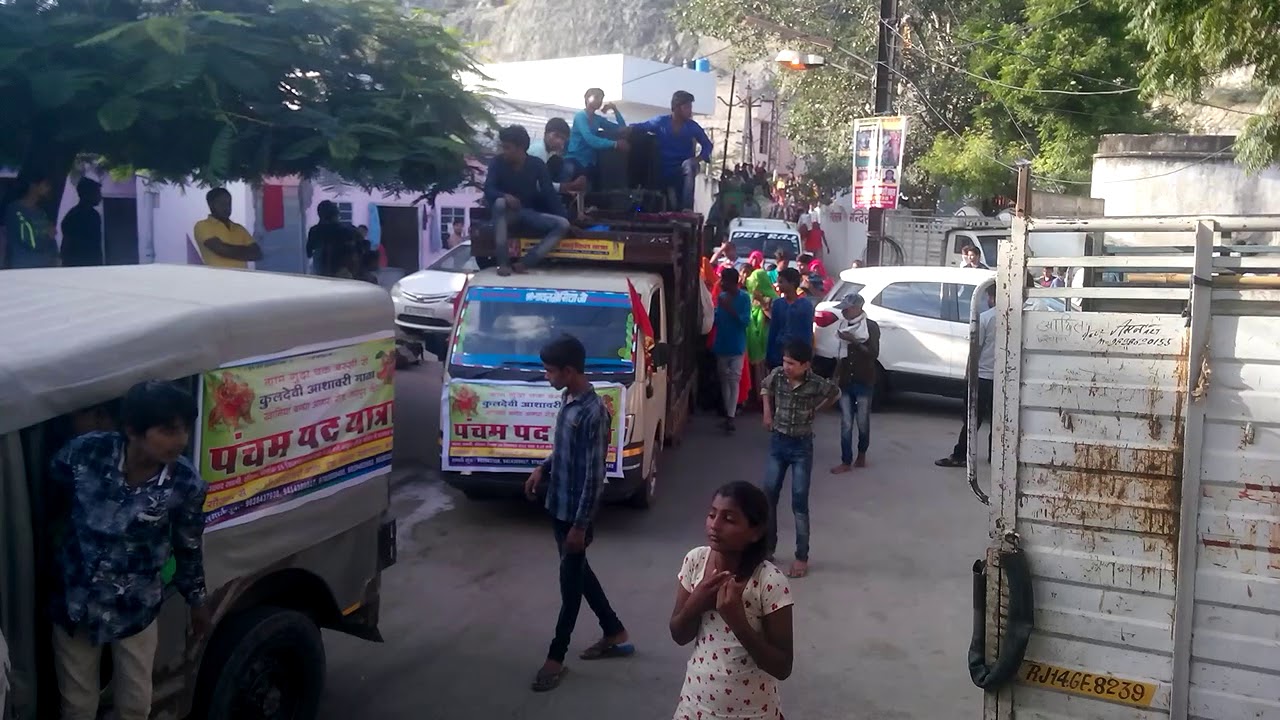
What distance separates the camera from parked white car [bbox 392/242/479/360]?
15.8 meters

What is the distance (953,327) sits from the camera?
13117 millimetres

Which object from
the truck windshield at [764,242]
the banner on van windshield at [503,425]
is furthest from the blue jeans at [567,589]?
the truck windshield at [764,242]

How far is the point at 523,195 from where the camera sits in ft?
31.5

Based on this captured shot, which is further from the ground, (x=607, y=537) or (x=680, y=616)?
(x=680, y=616)

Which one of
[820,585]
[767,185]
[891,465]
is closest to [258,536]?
[820,585]

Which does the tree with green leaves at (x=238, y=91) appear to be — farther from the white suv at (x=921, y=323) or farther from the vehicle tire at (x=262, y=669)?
the white suv at (x=921, y=323)

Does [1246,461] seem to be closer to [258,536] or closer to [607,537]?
[258,536]

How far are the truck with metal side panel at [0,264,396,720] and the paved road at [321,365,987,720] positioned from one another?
3.10 ft

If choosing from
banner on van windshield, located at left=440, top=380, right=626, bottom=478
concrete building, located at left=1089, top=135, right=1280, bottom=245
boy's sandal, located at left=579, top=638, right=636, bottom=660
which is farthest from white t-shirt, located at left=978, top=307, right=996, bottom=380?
concrete building, located at left=1089, top=135, right=1280, bottom=245

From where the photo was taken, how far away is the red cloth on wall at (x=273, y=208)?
771 inches

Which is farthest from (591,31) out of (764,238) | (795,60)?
(795,60)

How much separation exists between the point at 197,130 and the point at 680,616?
6.34 metres

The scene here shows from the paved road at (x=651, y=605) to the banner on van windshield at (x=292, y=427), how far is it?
4.60ft

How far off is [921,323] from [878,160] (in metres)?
4.63
